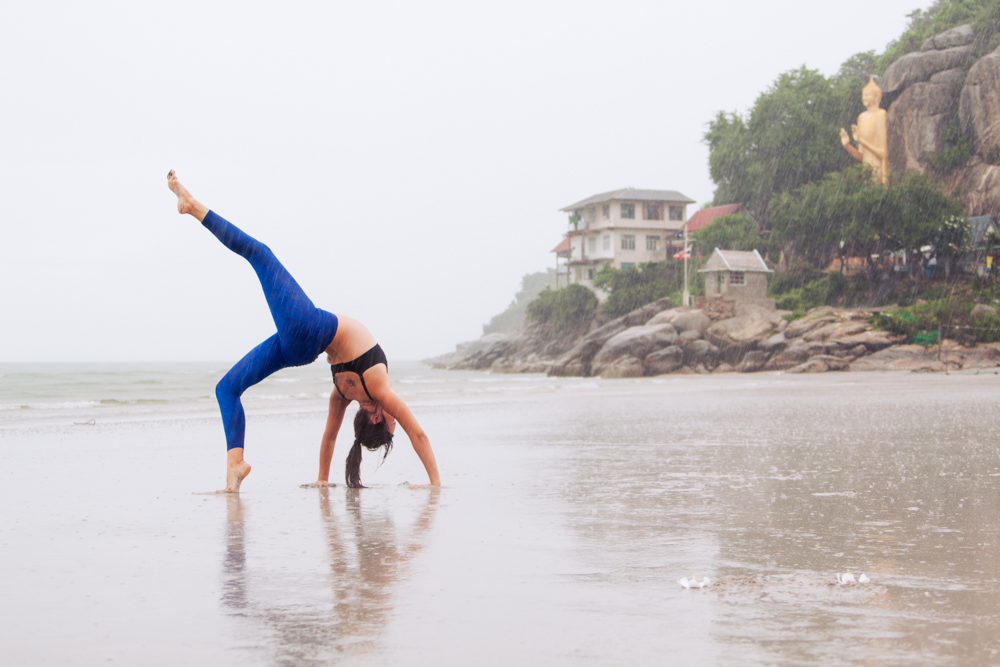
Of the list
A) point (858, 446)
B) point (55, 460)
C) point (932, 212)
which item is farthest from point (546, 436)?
point (932, 212)

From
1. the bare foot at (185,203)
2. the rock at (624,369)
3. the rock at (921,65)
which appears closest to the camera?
the bare foot at (185,203)

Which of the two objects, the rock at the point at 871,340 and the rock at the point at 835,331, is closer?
the rock at the point at 871,340

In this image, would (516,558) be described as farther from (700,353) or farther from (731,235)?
(731,235)

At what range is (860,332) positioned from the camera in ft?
123

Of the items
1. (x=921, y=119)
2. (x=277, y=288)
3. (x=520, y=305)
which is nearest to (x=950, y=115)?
(x=921, y=119)

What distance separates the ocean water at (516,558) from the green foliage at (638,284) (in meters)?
48.1

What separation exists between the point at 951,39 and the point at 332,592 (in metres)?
58.4

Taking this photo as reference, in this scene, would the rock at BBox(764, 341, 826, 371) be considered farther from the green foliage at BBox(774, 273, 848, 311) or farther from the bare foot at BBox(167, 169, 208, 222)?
the bare foot at BBox(167, 169, 208, 222)

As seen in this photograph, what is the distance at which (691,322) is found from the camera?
4447cm

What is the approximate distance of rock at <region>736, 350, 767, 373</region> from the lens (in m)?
39.5

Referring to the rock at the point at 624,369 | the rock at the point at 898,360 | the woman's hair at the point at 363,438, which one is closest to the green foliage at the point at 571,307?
the rock at the point at 624,369

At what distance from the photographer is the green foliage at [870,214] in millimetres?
42031

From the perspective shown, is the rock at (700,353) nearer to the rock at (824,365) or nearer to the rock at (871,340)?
the rock at (824,365)

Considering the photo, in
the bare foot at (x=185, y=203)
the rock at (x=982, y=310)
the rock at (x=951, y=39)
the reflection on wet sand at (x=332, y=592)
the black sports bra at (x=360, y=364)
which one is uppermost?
the rock at (x=951, y=39)
